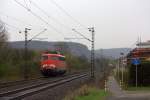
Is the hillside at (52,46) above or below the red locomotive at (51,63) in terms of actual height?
above

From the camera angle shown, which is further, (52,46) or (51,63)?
(52,46)

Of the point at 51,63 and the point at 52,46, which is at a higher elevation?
the point at 52,46

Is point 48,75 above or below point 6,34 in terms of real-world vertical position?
below

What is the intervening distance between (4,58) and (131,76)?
34929 mm

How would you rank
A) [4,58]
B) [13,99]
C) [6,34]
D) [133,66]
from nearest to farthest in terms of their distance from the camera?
1. [13,99]
2. [133,66]
3. [4,58]
4. [6,34]

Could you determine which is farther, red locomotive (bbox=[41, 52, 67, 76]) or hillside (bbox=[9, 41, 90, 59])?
hillside (bbox=[9, 41, 90, 59])

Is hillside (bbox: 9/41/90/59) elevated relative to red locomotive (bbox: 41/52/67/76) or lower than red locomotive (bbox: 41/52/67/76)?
elevated

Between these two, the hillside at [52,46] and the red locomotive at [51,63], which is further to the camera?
the hillside at [52,46]

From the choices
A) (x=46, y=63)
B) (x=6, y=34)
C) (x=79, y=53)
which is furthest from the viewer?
(x=79, y=53)

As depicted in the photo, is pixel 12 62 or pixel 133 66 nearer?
pixel 133 66

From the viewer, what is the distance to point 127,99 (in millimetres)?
23688

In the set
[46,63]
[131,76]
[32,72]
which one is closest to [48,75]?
[46,63]

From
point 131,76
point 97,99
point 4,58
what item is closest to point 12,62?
point 4,58

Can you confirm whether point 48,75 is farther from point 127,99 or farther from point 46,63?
point 127,99
